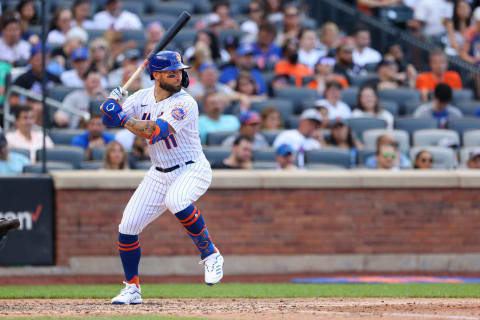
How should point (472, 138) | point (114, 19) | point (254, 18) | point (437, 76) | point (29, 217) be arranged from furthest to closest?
point (254, 18) → point (114, 19) → point (437, 76) → point (472, 138) → point (29, 217)

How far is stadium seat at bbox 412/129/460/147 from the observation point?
1223cm

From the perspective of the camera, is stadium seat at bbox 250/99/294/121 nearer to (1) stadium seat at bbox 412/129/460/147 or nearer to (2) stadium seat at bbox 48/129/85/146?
(1) stadium seat at bbox 412/129/460/147

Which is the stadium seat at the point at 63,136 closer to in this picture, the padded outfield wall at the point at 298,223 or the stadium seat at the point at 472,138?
the padded outfield wall at the point at 298,223

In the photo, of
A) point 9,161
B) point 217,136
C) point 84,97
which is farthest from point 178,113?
point 84,97

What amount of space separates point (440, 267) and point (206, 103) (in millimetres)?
3593

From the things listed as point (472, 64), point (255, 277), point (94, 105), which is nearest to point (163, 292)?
point (255, 277)

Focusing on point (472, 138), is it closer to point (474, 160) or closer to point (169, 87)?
point (474, 160)

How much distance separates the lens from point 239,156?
10.9m

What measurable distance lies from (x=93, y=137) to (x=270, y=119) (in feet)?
7.60

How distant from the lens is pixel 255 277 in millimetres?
10477

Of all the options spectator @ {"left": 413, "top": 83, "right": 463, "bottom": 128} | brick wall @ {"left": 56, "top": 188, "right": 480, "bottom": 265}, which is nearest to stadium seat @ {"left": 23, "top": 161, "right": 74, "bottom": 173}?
brick wall @ {"left": 56, "top": 188, "right": 480, "bottom": 265}

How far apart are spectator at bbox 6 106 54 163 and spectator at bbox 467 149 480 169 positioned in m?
5.20

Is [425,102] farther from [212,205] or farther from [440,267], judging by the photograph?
[212,205]

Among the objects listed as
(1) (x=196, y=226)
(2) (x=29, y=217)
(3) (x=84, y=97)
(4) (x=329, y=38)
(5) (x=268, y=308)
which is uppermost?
(4) (x=329, y=38)
